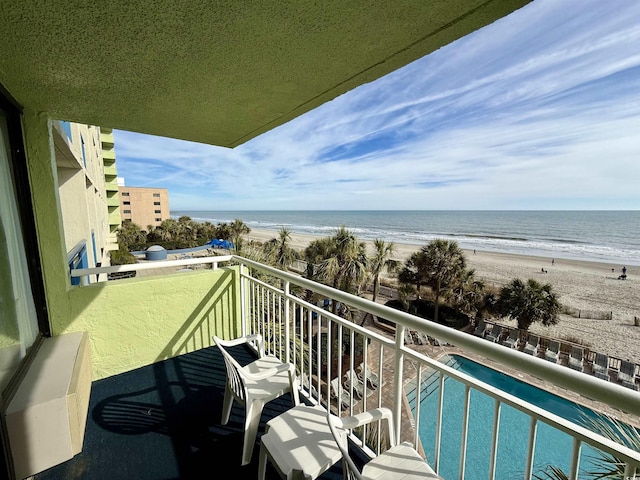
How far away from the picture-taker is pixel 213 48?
47.1 inches

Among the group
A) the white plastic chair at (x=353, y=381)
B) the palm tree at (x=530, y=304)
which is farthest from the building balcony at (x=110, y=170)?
the palm tree at (x=530, y=304)

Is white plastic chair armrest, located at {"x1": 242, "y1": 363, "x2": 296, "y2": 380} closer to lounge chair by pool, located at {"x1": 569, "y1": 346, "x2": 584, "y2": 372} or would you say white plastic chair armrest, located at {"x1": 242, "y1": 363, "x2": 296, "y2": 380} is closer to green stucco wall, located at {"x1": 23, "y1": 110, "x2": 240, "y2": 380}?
green stucco wall, located at {"x1": 23, "y1": 110, "x2": 240, "y2": 380}

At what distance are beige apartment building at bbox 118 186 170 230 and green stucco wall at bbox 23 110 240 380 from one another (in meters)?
55.6

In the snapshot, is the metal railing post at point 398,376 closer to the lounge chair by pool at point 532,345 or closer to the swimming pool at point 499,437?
the swimming pool at point 499,437

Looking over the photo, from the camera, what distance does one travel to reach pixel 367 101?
779 inches

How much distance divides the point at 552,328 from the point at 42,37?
810 inches

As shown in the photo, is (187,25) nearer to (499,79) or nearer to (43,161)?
(43,161)

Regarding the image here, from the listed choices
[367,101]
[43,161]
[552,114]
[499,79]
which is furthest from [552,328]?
[552,114]

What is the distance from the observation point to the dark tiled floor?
1.64 meters

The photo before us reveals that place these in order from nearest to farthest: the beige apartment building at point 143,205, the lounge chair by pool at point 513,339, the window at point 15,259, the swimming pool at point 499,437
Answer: the window at point 15,259, the swimming pool at point 499,437, the lounge chair by pool at point 513,339, the beige apartment building at point 143,205

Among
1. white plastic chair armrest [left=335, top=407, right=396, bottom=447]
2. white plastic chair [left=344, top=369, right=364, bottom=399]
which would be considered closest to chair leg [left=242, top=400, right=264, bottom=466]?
white plastic chair [left=344, top=369, right=364, bottom=399]

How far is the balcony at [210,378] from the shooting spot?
3.00 ft

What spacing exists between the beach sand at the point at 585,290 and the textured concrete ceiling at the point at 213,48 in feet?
57.8

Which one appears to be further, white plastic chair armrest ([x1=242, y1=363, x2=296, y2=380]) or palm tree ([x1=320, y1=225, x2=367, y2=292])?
palm tree ([x1=320, y1=225, x2=367, y2=292])
